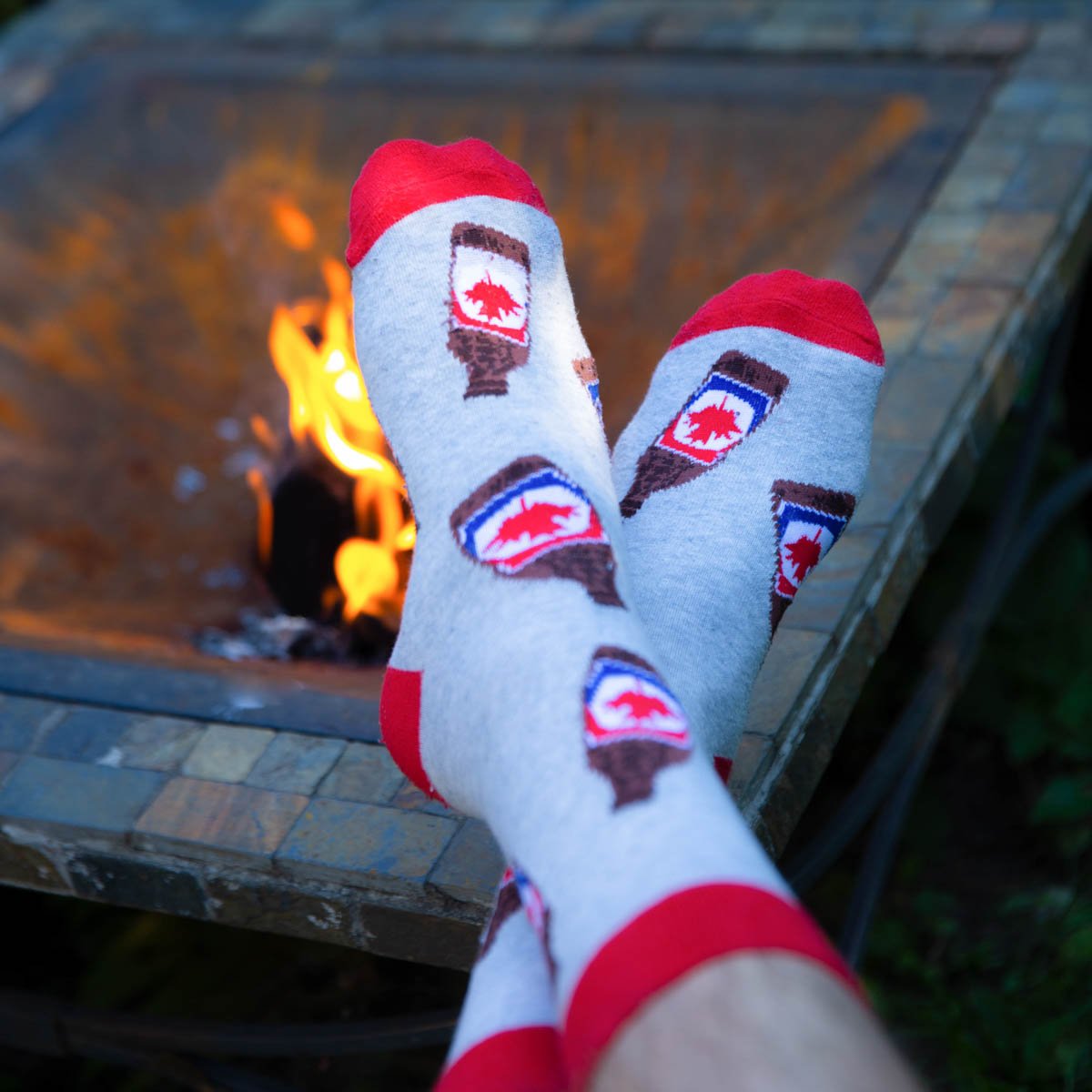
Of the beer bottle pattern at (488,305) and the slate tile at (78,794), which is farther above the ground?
the beer bottle pattern at (488,305)

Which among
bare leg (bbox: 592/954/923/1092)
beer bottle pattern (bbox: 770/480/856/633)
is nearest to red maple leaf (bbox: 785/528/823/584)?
beer bottle pattern (bbox: 770/480/856/633)

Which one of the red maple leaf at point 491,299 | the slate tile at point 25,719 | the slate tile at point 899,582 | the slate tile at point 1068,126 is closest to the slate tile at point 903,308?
the slate tile at point 899,582

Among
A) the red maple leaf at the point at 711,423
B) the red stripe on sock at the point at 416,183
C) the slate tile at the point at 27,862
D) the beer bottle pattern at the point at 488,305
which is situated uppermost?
the red stripe on sock at the point at 416,183

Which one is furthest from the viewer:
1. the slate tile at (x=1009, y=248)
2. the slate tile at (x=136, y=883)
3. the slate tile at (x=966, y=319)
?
the slate tile at (x=1009, y=248)

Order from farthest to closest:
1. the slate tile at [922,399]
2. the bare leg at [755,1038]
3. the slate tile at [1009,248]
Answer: the slate tile at [1009,248] → the slate tile at [922,399] → the bare leg at [755,1038]

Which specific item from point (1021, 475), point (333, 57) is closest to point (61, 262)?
point (333, 57)

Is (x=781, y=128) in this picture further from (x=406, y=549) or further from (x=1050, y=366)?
(x=406, y=549)

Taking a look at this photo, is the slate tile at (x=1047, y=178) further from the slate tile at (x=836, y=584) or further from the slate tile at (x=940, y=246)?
the slate tile at (x=836, y=584)

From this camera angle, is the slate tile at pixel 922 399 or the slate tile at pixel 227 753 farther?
the slate tile at pixel 922 399
